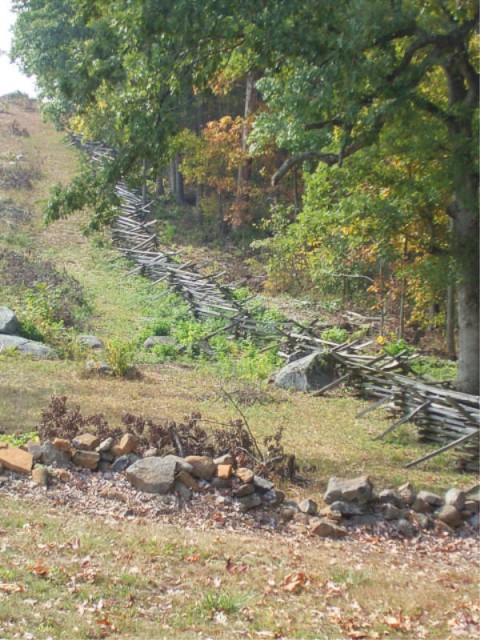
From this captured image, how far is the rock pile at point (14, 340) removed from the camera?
1386 centimetres

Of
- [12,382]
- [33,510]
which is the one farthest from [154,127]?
[33,510]

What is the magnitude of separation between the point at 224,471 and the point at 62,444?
68.3 inches

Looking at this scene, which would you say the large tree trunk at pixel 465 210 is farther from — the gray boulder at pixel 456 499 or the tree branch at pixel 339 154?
the gray boulder at pixel 456 499

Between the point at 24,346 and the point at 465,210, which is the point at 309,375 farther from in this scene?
the point at 24,346

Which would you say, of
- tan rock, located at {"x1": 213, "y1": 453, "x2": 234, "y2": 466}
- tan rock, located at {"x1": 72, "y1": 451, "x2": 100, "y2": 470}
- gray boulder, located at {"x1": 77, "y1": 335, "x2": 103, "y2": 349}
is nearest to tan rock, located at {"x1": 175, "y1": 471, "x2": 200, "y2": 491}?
tan rock, located at {"x1": 213, "y1": 453, "x2": 234, "y2": 466}

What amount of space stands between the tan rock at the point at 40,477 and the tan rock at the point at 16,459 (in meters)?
0.11

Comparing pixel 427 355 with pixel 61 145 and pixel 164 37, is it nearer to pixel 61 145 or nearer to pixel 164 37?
pixel 164 37

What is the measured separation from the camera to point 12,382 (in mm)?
11477

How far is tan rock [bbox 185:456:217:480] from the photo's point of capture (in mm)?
7582

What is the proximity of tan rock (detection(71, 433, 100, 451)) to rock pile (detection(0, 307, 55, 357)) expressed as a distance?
20.8ft

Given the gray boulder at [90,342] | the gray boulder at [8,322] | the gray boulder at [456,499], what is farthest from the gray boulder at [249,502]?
the gray boulder at [8,322]

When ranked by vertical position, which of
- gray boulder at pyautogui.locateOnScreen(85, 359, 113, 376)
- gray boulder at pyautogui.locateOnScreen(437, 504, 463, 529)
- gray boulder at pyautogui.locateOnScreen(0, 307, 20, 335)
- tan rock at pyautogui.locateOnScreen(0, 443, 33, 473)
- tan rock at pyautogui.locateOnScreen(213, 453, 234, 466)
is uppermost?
gray boulder at pyautogui.locateOnScreen(0, 307, 20, 335)

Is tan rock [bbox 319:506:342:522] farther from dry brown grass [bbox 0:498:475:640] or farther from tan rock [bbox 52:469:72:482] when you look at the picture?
tan rock [bbox 52:469:72:482]

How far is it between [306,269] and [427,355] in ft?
22.5
